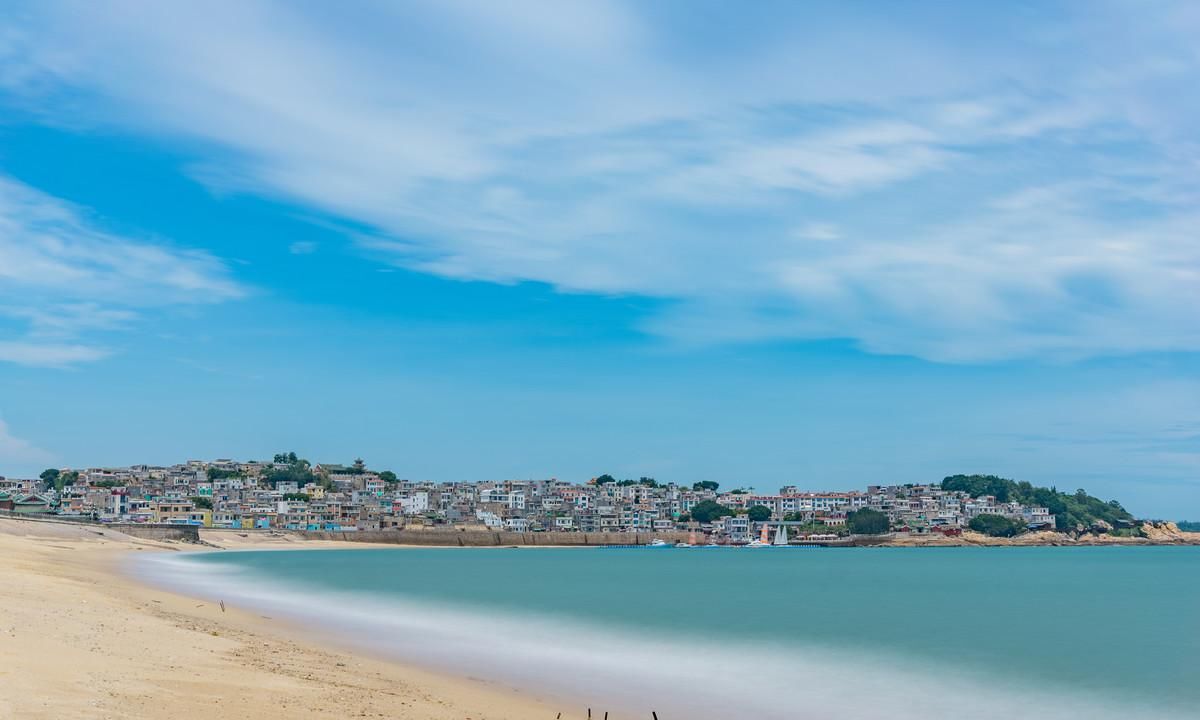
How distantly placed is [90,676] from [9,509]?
11900 cm

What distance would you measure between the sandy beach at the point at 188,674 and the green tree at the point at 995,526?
17762 cm

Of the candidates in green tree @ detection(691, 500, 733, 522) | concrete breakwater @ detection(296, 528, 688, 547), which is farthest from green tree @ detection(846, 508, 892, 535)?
concrete breakwater @ detection(296, 528, 688, 547)

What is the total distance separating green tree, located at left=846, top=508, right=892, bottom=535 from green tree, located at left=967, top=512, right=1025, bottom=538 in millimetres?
16339

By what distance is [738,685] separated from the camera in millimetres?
21062

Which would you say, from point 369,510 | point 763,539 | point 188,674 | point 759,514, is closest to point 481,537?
point 369,510

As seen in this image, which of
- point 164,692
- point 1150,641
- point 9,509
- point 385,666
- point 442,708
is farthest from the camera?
point 9,509

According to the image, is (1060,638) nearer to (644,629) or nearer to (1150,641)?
(1150,641)

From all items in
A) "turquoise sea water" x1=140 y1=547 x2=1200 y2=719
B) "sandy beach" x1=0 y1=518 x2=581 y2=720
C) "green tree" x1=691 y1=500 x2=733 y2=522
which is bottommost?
"turquoise sea water" x1=140 y1=547 x2=1200 y2=719

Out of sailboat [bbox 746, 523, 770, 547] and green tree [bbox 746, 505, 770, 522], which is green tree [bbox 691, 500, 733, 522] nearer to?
green tree [bbox 746, 505, 770, 522]

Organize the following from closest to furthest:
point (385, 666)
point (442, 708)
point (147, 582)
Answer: point (442, 708) → point (385, 666) → point (147, 582)

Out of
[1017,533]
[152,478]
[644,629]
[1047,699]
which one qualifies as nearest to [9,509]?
[152,478]

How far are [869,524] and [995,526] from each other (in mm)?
24328

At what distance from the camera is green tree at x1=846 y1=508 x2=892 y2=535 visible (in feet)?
592

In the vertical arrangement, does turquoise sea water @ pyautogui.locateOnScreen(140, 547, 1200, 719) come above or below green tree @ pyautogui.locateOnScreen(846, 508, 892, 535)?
below
